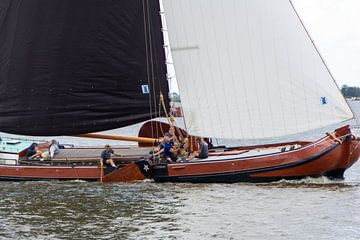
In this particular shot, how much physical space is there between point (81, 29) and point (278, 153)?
860cm

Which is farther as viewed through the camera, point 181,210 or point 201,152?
point 201,152

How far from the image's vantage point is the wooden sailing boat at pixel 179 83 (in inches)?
971

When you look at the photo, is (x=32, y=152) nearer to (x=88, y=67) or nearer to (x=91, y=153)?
(x=91, y=153)

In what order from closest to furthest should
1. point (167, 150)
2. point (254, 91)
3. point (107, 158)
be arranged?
point (254, 91) < point (167, 150) < point (107, 158)

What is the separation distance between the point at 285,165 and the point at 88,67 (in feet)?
26.4

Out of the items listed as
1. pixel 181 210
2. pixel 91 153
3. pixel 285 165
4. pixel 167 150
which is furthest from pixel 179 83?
pixel 181 210

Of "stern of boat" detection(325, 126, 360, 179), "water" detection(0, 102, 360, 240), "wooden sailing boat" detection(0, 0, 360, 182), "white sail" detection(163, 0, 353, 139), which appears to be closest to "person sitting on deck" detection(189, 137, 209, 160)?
"wooden sailing boat" detection(0, 0, 360, 182)

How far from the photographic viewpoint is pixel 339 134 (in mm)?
24500

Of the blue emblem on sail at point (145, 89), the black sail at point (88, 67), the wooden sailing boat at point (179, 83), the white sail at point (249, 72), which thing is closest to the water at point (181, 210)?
the wooden sailing boat at point (179, 83)

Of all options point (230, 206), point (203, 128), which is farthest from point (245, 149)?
point (230, 206)

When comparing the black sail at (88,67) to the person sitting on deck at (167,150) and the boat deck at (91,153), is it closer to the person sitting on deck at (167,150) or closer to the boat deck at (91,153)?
the boat deck at (91,153)

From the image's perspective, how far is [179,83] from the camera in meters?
26.3

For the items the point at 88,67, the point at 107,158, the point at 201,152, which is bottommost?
the point at 201,152

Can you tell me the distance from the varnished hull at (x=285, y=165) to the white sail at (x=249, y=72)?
2.82ft
